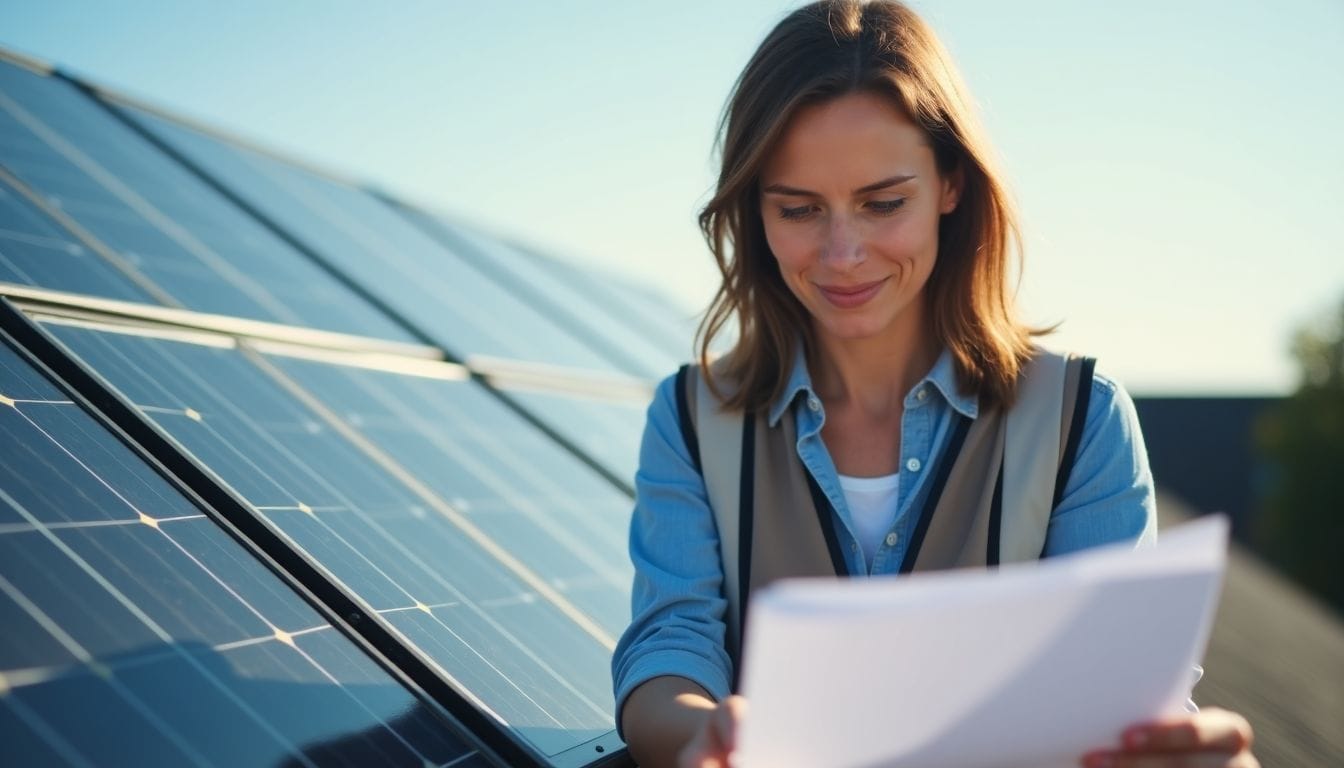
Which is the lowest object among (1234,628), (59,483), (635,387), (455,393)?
(1234,628)

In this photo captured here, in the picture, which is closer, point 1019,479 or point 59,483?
point 59,483

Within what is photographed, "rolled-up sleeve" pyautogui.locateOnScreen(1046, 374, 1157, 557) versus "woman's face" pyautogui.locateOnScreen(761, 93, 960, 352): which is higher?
"woman's face" pyautogui.locateOnScreen(761, 93, 960, 352)

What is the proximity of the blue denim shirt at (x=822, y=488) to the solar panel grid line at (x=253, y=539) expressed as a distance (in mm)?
294

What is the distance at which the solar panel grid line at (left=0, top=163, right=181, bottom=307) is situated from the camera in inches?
131

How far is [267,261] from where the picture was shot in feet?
13.9

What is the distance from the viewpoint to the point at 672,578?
241cm

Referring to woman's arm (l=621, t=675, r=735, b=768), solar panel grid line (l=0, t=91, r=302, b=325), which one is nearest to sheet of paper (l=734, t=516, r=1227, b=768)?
woman's arm (l=621, t=675, r=735, b=768)

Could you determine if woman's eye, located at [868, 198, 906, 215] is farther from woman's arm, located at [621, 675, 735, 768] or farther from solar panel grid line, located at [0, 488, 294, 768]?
solar panel grid line, located at [0, 488, 294, 768]

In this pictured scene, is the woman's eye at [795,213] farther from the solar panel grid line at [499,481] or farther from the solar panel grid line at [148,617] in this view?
the solar panel grid line at [499,481]

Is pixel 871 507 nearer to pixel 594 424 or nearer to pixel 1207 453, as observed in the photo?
pixel 594 424

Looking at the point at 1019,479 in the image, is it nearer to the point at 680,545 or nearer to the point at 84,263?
the point at 680,545

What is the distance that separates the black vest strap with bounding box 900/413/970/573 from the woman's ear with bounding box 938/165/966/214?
0.49m

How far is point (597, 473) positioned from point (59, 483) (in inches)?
93.1

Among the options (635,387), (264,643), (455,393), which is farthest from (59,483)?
(635,387)
